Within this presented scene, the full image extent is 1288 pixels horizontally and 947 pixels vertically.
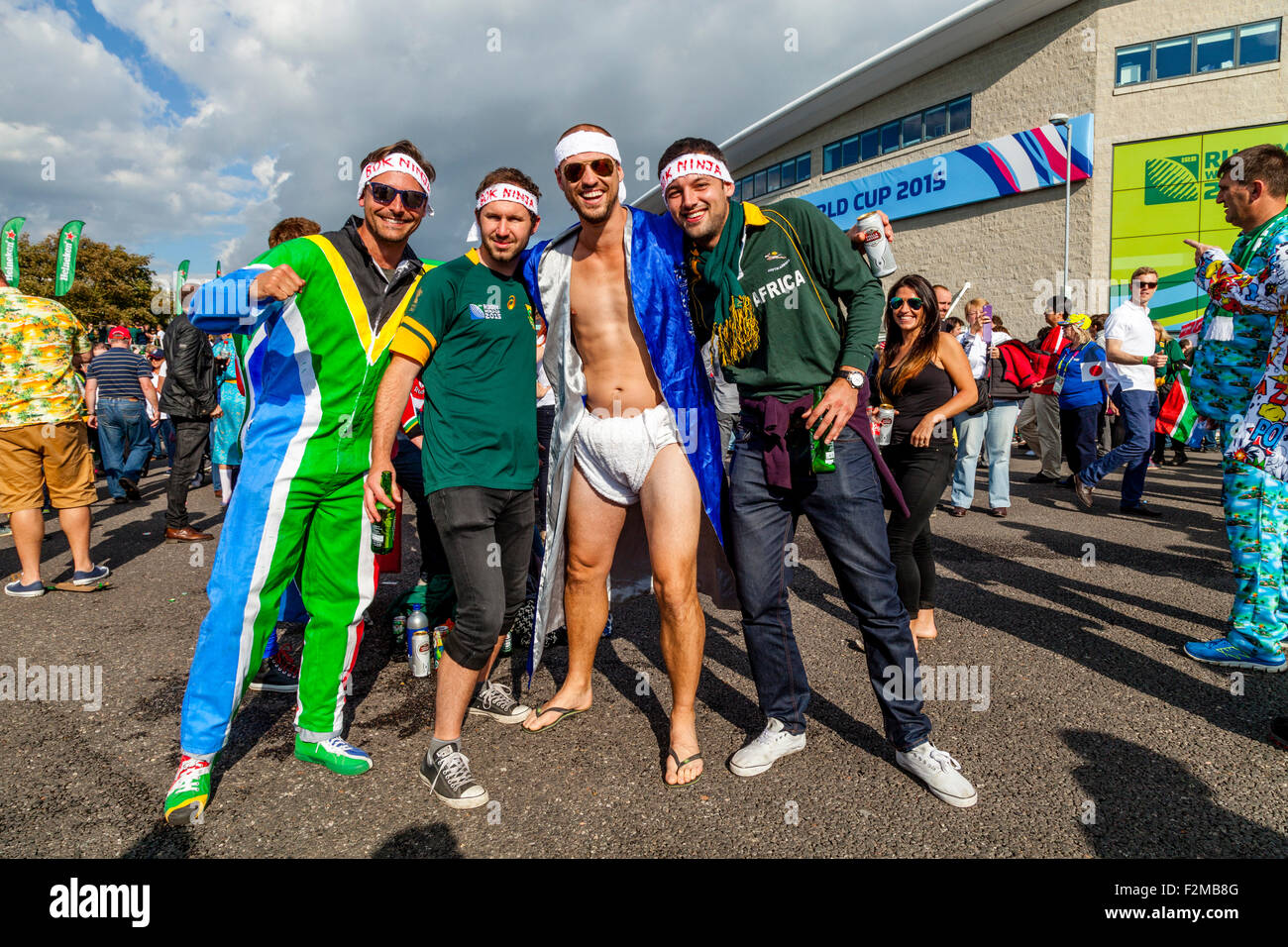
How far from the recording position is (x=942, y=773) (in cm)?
256

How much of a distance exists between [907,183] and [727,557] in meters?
26.9

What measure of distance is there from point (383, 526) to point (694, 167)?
1768 mm

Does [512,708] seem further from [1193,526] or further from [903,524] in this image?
[1193,526]

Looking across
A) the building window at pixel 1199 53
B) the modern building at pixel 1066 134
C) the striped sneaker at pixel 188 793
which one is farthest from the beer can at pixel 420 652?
the building window at pixel 1199 53

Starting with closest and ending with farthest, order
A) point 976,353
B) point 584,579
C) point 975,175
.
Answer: point 584,579
point 976,353
point 975,175

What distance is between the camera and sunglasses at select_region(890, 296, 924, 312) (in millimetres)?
3992

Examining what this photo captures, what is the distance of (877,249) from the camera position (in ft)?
9.07

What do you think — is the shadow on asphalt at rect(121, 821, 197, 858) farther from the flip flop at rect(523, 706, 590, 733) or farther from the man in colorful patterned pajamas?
the man in colorful patterned pajamas

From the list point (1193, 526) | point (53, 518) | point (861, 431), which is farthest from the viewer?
point (53, 518)

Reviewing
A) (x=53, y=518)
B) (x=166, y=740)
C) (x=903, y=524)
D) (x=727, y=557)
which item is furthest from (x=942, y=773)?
(x=53, y=518)

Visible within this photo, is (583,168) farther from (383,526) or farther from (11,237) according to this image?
(11,237)

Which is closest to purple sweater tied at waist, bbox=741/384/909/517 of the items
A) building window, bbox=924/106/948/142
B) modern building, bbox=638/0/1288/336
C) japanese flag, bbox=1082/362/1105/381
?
japanese flag, bbox=1082/362/1105/381

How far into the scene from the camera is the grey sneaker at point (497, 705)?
10.8 feet

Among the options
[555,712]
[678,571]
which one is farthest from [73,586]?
[678,571]
